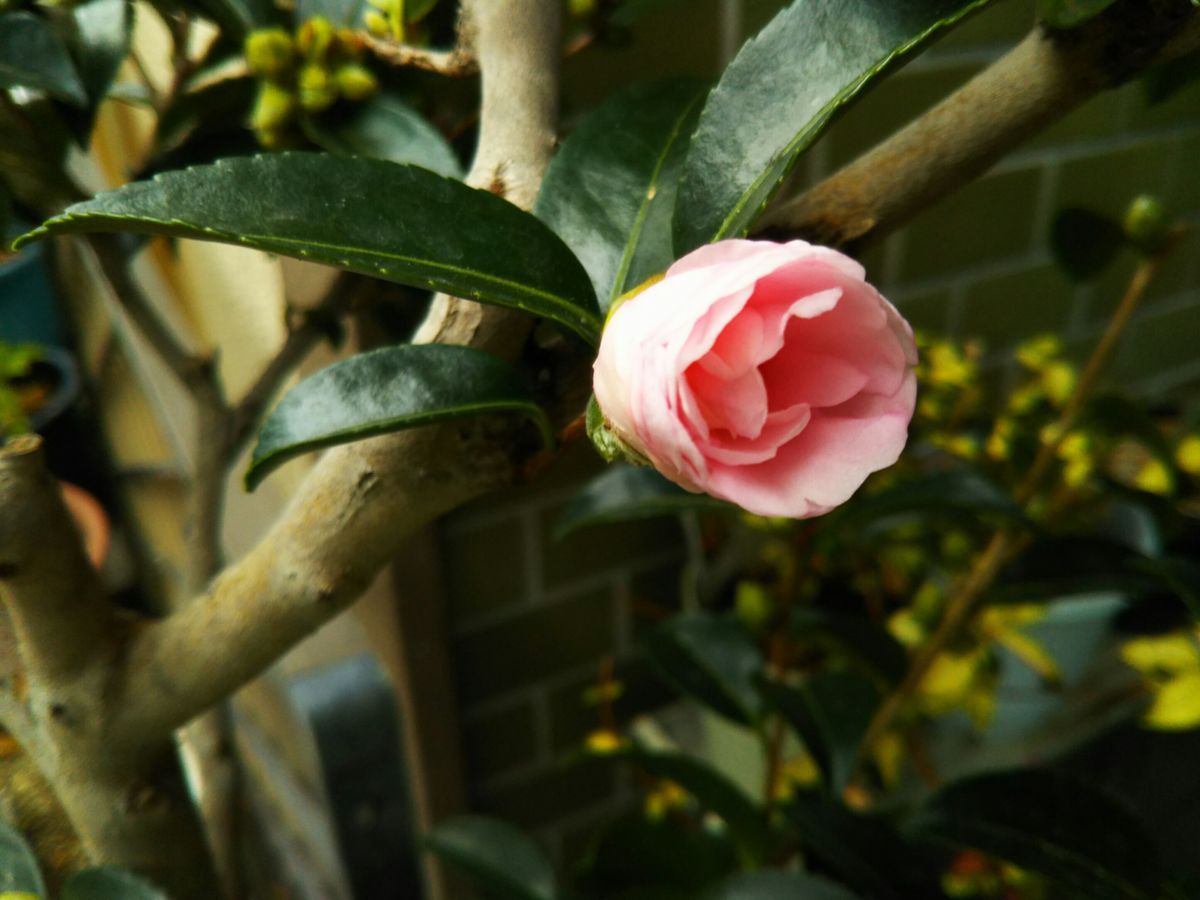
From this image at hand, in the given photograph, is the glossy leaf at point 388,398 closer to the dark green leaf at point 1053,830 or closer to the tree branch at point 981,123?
the tree branch at point 981,123

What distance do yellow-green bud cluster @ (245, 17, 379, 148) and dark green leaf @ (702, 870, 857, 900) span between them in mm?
491

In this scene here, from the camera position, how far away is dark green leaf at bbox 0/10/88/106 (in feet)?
1.20

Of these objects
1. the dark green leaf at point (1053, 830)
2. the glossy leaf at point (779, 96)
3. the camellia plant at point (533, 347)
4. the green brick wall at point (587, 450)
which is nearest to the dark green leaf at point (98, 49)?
the camellia plant at point (533, 347)

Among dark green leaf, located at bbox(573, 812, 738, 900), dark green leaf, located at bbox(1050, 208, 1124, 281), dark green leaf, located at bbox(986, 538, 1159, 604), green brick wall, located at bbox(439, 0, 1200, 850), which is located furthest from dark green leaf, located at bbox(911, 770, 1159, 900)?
green brick wall, located at bbox(439, 0, 1200, 850)

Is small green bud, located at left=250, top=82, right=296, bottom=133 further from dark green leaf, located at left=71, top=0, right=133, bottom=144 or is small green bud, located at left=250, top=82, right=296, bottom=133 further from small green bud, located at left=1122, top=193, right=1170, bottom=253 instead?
small green bud, located at left=1122, top=193, right=1170, bottom=253

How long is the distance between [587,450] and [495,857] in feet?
1.25

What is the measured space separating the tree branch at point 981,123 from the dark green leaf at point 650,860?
600mm

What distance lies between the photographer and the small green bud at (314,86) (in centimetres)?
43

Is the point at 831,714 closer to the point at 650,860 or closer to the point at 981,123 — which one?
the point at 650,860

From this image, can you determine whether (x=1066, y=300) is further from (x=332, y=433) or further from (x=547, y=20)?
(x=332, y=433)

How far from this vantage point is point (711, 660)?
742mm

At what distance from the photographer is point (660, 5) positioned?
1.68 feet

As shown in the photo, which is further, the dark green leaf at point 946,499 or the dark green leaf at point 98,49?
the dark green leaf at point 946,499

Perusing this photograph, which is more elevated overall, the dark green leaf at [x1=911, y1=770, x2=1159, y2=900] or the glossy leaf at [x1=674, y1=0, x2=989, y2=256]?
the glossy leaf at [x1=674, y1=0, x2=989, y2=256]
